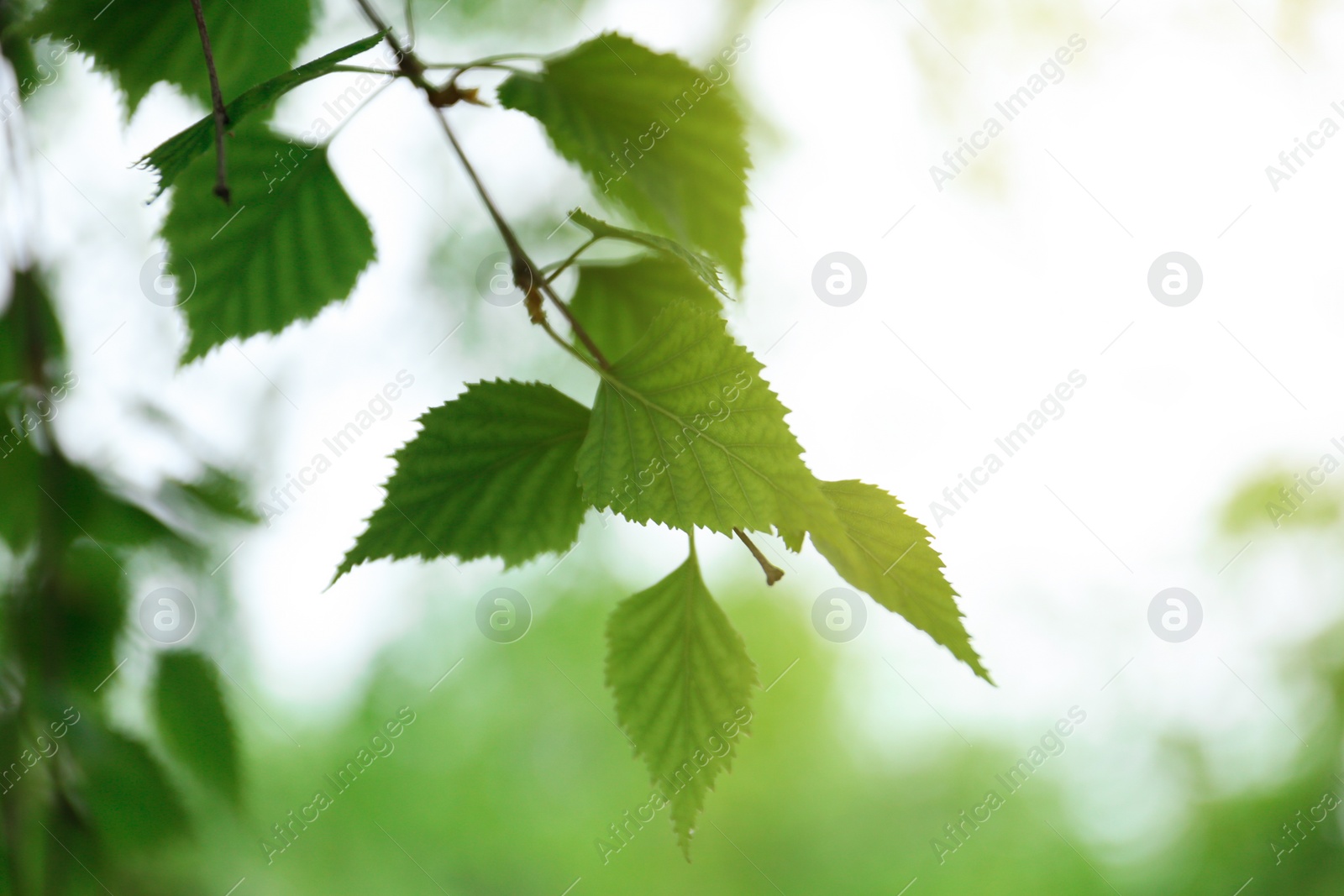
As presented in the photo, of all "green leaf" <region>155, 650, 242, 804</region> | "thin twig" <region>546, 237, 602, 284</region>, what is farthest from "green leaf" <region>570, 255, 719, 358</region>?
"green leaf" <region>155, 650, 242, 804</region>

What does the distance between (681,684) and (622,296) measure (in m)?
0.17

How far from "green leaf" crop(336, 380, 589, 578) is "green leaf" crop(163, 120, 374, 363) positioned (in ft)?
0.42

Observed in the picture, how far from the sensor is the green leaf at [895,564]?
0.81ft

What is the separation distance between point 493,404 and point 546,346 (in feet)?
11.6

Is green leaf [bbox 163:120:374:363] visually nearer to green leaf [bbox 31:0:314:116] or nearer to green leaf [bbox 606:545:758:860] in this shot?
green leaf [bbox 31:0:314:116]

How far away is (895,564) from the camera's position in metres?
0.26

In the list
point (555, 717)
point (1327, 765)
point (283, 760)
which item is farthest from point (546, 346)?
point (1327, 765)

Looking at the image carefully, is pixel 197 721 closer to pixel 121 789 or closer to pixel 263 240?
pixel 121 789

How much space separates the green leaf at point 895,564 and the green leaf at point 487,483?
3.8 inches

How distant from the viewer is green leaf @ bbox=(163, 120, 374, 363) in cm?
37

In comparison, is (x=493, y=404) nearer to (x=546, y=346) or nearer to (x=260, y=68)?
(x=260, y=68)

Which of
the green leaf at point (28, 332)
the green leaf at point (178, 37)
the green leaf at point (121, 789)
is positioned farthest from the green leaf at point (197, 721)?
the green leaf at point (178, 37)

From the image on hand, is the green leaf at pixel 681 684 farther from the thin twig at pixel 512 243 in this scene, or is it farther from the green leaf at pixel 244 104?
the green leaf at pixel 244 104

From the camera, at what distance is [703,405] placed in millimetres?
254
